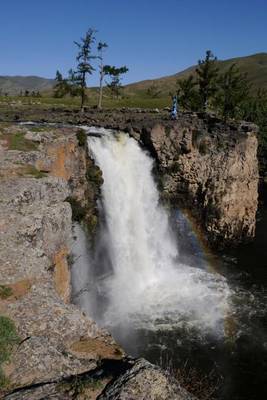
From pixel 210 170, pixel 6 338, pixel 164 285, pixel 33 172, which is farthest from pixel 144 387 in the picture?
pixel 210 170

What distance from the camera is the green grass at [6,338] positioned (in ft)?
38.0

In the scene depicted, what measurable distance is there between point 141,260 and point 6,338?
2461cm

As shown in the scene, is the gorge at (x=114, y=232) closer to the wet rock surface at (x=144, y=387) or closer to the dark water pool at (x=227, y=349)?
the wet rock surface at (x=144, y=387)

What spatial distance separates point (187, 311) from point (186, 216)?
618 inches

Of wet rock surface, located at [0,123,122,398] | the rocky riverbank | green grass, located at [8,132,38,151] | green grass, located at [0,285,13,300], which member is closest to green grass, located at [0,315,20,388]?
wet rock surface, located at [0,123,122,398]

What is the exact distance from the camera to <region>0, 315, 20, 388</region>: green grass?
38.0ft

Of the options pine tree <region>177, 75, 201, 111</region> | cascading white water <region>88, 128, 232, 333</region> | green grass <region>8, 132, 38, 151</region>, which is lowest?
cascading white water <region>88, 128, 232, 333</region>

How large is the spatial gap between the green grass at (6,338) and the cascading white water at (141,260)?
51.6 feet

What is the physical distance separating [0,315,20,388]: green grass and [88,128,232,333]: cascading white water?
15729 mm

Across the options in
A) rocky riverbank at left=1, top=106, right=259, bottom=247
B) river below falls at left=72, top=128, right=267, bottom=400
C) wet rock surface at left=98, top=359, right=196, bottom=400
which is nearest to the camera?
wet rock surface at left=98, top=359, right=196, bottom=400

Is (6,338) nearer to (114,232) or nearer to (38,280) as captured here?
(38,280)

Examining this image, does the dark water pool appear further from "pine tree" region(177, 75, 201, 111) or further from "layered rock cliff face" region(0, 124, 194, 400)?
"pine tree" region(177, 75, 201, 111)

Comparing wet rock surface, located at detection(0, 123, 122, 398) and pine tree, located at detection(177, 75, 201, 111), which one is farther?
pine tree, located at detection(177, 75, 201, 111)

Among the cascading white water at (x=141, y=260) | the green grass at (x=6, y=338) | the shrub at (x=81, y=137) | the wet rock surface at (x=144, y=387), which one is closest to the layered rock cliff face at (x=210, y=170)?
the cascading white water at (x=141, y=260)
